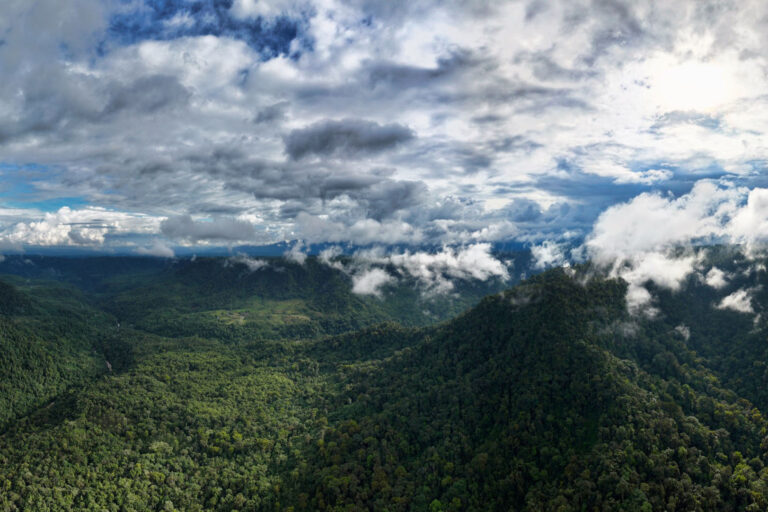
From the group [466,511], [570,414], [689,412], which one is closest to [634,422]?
[570,414]

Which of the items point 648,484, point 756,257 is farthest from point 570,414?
point 756,257

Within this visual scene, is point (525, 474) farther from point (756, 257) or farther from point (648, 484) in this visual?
point (756, 257)

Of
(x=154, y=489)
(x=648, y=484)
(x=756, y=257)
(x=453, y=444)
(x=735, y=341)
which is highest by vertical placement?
(x=756, y=257)

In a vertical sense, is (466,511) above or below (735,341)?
below

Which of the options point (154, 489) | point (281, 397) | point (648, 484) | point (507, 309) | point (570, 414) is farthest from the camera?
point (281, 397)

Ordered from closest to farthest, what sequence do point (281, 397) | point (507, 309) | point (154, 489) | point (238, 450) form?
point (154, 489), point (238, 450), point (507, 309), point (281, 397)

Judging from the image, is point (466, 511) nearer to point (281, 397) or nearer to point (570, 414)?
point (570, 414)

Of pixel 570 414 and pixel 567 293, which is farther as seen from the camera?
pixel 567 293
